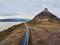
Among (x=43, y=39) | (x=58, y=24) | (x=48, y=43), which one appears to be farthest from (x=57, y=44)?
(x=58, y=24)

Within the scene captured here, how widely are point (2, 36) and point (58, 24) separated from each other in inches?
55.1

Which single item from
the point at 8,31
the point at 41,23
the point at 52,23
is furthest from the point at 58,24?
the point at 8,31

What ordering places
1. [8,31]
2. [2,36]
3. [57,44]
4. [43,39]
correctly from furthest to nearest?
[8,31]
[2,36]
[43,39]
[57,44]

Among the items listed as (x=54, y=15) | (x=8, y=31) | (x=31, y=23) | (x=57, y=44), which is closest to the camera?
(x=57, y=44)

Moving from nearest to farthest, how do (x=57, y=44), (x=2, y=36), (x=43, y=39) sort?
(x=57, y=44) < (x=43, y=39) < (x=2, y=36)

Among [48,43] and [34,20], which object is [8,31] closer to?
[34,20]

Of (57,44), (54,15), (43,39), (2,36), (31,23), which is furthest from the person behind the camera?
(31,23)

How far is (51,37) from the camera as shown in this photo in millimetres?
2916

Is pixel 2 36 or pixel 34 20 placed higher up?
pixel 34 20

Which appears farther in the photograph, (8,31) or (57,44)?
(8,31)

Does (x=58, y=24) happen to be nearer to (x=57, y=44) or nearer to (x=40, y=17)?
(x=40, y=17)

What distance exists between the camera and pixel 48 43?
258cm

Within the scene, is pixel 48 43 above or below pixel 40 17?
below

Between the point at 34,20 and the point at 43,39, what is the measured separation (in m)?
1.55
